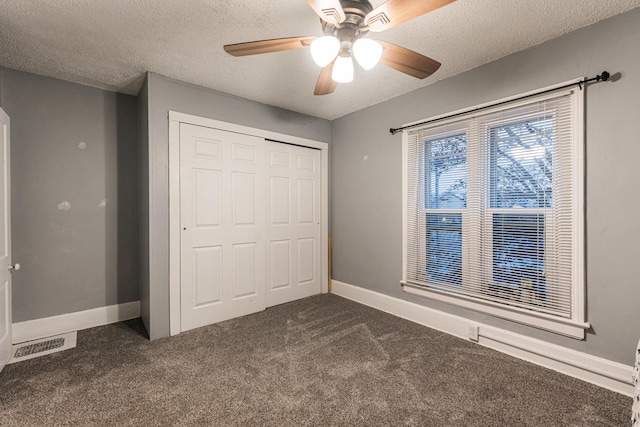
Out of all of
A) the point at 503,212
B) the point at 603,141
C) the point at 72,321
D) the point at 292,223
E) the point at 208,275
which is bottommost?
the point at 72,321

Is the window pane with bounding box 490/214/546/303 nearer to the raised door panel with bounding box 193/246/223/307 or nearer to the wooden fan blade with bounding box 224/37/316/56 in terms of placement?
the wooden fan blade with bounding box 224/37/316/56

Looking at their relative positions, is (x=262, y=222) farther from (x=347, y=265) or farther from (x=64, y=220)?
(x=64, y=220)

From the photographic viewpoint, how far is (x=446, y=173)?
2824 millimetres

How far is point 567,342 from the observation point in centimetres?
207

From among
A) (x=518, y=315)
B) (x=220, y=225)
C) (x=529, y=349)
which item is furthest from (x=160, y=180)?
(x=529, y=349)

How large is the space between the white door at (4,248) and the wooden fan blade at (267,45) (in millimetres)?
1963

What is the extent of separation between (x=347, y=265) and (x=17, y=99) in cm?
370

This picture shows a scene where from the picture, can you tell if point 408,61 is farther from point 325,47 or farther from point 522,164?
point 522,164

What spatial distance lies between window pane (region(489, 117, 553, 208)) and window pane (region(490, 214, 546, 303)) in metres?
0.14

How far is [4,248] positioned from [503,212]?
12.8 ft

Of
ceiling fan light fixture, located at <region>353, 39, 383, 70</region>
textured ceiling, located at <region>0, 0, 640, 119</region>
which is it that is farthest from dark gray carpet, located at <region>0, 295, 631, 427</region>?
textured ceiling, located at <region>0, 0, 640, 119</region>

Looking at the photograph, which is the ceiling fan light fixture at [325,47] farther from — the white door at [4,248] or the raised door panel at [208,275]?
the white door at [4,248]

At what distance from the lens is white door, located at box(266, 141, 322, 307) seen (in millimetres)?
3531

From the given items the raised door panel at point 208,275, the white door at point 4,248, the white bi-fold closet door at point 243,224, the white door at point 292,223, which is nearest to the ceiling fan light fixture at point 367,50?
the white bi-fold closet door at point 243,224
